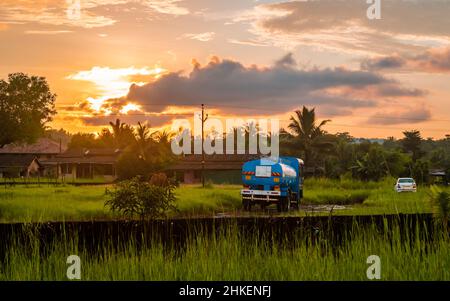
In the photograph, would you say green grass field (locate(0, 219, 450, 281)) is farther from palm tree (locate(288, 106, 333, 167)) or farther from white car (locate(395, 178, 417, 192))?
palm tree (locate(288, 106, 333, 167))

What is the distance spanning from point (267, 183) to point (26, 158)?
6350 cm

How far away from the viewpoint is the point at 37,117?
64625 millimetres

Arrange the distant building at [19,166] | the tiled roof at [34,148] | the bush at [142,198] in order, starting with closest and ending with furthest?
the bush at [142,198] → the distant building at [19,166] → the tiled roof at [34,148]

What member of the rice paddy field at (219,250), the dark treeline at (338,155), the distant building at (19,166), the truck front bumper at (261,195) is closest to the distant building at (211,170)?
the dark treeline at (338,155)

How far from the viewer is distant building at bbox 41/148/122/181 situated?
2921 inches

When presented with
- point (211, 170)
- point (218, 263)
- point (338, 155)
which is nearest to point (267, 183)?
point (218, 263)

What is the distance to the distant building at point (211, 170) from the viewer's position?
215 feet

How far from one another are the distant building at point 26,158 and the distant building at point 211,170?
75.2 feet

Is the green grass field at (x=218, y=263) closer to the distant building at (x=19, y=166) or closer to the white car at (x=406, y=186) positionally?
the white car at (x=406, y=186)

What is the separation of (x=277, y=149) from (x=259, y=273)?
60.1 meters

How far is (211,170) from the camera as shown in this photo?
218 ft

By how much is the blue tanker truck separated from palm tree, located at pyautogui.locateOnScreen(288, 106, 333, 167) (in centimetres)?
3584

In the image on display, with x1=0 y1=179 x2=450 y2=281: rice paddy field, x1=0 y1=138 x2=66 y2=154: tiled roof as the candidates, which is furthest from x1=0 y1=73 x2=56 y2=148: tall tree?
x1=0 y1=179 x2=450 y2=281: rice paddy field

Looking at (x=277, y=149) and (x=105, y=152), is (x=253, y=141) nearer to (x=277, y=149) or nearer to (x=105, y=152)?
(x=277, y=149)
